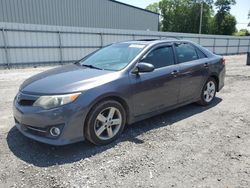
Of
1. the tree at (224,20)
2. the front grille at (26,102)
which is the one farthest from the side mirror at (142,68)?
the tree at (224,20)

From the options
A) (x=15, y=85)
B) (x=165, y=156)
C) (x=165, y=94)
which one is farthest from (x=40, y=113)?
(x=15, y=85)

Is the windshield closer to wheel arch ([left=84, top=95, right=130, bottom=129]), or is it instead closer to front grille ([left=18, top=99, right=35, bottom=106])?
wheel arch ([left=84, top=95, right=130, bottom=129])

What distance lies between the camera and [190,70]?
15.7ft

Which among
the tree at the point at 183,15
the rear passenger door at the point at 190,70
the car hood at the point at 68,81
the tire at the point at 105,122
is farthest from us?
the tree at the point at 183,15

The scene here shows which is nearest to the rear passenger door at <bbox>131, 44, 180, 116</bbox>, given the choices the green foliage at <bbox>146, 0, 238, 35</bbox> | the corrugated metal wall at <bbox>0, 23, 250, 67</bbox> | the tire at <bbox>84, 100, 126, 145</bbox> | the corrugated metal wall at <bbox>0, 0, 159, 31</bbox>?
the tire at <bbox>84, 100, 126, 145</bbox>

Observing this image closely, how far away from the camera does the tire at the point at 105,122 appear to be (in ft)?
10.8

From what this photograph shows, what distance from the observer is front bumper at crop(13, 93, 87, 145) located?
9.96 ft

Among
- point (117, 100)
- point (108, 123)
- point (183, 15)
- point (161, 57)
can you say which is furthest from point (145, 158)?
point (183, 15)

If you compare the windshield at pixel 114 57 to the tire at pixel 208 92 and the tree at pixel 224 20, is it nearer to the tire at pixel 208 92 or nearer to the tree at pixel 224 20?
the tire at pixel 208 92

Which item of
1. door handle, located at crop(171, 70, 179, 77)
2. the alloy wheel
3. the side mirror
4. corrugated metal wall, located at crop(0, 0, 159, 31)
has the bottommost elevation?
the alloy wheel

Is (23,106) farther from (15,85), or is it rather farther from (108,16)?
(108,16)

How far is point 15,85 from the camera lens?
7980mm

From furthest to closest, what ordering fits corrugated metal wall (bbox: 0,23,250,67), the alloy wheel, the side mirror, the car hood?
corrugated metal wall (bbox: 0,23,250,67) < the side mirror < the alloy wheel < the car hood

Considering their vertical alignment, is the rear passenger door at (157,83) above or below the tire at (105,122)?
above
